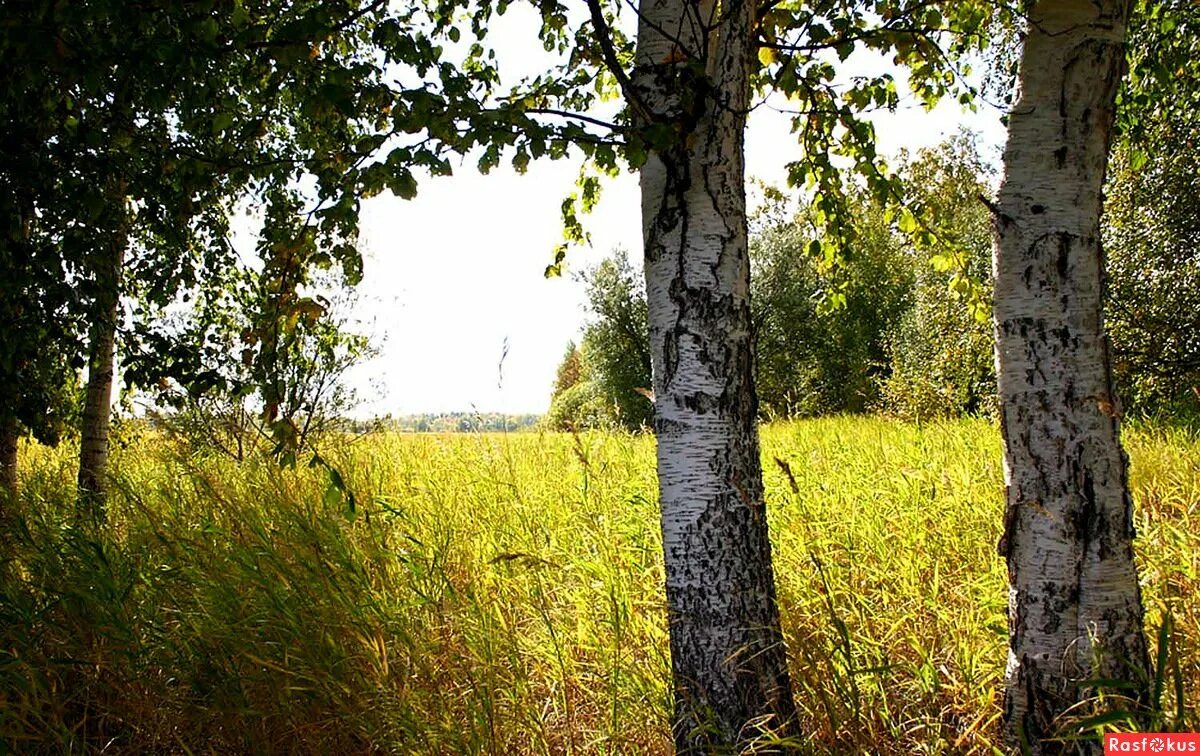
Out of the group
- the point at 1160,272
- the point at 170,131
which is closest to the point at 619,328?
the point at 1160,272

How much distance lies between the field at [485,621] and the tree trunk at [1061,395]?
0.64ft

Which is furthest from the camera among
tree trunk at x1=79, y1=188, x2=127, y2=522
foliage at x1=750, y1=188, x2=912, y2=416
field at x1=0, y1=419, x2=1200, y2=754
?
Answer: foliage at x1=750, y1=188, x2=912, y2=416

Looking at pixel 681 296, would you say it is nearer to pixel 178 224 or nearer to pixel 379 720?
pixel 379 720

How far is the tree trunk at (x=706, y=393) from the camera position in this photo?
2.02 metres

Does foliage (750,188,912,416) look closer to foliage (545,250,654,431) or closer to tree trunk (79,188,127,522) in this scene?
foliage (545,250,654,431)

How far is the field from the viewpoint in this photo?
2.29 m

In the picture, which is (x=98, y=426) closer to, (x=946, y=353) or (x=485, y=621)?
(x=485, y=621)

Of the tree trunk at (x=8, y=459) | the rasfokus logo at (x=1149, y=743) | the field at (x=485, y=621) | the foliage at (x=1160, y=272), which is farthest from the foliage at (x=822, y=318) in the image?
the rasfokus logo at (x=1149, y=743)

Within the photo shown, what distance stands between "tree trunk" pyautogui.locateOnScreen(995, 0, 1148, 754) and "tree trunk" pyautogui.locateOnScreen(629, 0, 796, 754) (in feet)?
2.32

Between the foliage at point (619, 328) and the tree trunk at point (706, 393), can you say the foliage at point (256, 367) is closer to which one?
the tree trunk at point (706, 393)

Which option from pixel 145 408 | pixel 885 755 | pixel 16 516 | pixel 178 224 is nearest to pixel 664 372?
pixel 885 755

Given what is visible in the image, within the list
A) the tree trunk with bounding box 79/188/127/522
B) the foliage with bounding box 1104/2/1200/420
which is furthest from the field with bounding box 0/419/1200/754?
the foliage with bounding box 1104/2/1200/420

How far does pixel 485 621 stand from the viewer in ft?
8.74

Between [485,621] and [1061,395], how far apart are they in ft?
6.58
